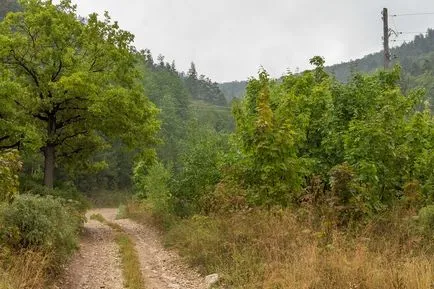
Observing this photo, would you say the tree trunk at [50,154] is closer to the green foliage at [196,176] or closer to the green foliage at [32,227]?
the green foliage at [196,176]

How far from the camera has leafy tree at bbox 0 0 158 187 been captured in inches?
721

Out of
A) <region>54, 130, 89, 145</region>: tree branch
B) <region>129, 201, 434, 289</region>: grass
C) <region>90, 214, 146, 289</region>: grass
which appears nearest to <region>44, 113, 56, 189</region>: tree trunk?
<region>54, 130, 89, 145</region>: tree branch

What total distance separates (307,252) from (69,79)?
1220 cm

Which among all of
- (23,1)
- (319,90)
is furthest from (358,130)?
(23,1)

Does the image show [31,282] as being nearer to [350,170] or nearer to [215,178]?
[350,170]

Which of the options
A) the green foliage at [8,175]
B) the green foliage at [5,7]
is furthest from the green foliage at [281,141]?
the green foliage at [5,7]

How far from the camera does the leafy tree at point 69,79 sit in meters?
18.3

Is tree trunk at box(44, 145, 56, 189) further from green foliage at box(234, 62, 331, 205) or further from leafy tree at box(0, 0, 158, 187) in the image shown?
green foliage at box(234, 62, 331, 205)

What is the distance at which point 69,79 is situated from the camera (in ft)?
56.3

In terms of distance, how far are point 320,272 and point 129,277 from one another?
466 cm

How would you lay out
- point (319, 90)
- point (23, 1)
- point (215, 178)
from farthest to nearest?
point (23, 1) → point (215, 178) → point (319, 90)

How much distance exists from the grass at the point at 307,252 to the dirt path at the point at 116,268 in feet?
1.63

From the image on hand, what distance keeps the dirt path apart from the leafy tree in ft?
17.3

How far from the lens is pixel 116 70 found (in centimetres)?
2036
